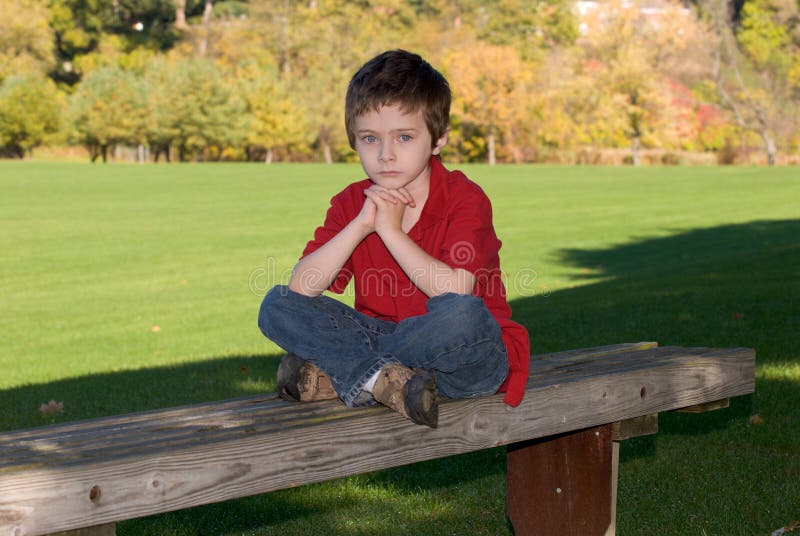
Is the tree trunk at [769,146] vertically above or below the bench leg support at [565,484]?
below

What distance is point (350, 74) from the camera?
7312cm

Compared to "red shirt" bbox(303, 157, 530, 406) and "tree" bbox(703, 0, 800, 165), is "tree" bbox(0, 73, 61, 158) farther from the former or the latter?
"red shirt" bbox(303, 157, 530, 406)

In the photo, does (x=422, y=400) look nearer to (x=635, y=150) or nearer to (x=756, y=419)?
(x=756, y=419)

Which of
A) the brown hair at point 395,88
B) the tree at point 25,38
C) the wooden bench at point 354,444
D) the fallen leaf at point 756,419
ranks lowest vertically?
the fallen leaf at point 756,419

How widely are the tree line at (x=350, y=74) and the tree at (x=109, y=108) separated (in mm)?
93

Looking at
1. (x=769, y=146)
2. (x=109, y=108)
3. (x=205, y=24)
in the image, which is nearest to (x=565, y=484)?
(x=109, y=108)

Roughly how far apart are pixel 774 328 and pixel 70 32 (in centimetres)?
8011

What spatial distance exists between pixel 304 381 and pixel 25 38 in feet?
262

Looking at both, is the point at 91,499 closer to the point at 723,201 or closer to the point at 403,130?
the point at 403,130

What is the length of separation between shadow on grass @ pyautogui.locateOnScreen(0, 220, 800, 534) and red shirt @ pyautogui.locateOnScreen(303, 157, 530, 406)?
114 centimetres

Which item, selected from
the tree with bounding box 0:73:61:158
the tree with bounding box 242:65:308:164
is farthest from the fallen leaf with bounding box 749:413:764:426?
the tree with bounding box 0:73:61:158

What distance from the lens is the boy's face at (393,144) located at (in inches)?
136

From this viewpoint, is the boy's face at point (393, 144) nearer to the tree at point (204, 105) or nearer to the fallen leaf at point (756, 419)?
the fallen leaf at point (756, 419)

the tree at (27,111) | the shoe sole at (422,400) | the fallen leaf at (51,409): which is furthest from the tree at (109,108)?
the shoe sole at (422,400)
